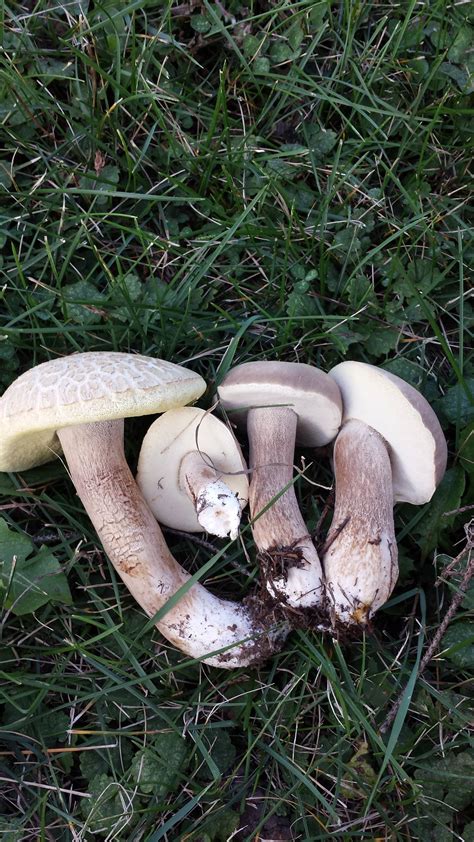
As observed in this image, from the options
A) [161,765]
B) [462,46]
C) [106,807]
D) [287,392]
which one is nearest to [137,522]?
[287,392]

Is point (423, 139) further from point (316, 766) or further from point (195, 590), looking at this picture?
point (316, 766)

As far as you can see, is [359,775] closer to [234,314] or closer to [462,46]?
[234,314]

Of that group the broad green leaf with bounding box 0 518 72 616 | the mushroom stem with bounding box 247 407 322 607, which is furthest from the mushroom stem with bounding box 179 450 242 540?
the broad green leaf with bounding box 0 518 72 616

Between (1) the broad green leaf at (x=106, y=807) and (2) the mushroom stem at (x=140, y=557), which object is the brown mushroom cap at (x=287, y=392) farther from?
(1) the broad green leaf at (x=106, y=807)

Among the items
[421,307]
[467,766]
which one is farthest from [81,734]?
[421,307]

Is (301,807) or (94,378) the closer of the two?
(94,378)

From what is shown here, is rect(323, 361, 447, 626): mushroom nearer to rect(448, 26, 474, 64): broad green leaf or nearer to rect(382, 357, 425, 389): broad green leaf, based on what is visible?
rect(382, 357, 425, 389): broad green leaf

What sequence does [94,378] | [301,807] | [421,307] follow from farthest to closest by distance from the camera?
[421,307], [301,807], [94,378]
